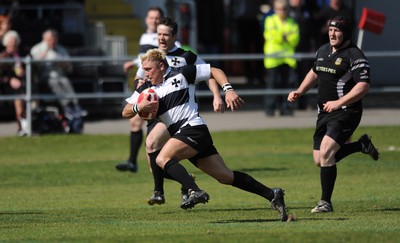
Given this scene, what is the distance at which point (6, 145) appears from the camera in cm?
2014

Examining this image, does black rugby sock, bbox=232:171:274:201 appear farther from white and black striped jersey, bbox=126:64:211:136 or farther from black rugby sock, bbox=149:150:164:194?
black rugby sock, bbox=149:150:164:194

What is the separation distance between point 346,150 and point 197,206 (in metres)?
1.90

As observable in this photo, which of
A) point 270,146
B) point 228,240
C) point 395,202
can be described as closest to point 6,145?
point 270,146

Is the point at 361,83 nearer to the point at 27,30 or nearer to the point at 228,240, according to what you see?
the point at 228,240

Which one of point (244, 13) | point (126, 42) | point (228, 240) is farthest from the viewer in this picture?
point (244, 13)

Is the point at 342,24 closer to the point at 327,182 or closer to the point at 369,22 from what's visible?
the point at 327,182

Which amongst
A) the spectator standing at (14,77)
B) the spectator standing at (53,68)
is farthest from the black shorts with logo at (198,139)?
the spectator standing at (53,68)

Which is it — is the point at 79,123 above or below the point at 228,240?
below

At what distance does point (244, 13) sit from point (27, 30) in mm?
8826

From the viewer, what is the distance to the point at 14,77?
68.5ft

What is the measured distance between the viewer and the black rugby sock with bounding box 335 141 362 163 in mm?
12234

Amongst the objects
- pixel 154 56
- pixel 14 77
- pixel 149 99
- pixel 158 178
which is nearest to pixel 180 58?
pixel 158 178

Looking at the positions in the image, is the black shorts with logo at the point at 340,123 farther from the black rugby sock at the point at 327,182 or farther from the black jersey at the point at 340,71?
the black rugby sock at the point at 327,182

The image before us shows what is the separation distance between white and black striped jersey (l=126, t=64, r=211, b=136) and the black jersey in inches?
63.3
